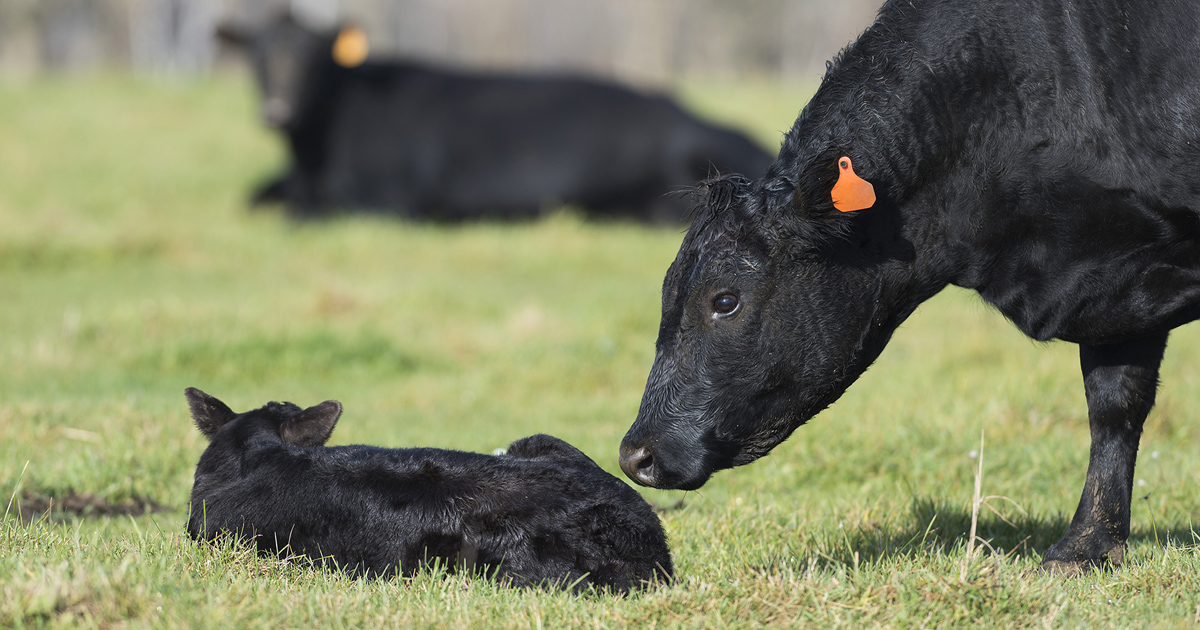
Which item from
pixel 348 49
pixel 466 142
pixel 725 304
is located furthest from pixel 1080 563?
pixel 348 49

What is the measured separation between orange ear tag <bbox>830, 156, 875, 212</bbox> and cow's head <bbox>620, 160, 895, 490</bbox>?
17cm

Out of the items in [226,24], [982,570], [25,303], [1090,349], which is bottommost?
[25,303]

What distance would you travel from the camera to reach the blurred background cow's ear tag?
16.4 m

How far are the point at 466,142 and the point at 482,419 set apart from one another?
9266 mm

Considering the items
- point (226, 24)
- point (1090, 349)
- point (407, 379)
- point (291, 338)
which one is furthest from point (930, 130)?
point (226, 24)

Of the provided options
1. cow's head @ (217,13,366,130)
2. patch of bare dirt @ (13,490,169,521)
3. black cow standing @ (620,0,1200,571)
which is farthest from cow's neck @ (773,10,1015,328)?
cow's head @ (217,13,366,130)

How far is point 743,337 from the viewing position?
384cm

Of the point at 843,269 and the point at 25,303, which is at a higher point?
the point at 843,269

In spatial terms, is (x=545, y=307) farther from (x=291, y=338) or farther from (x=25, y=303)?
(x=25, y=303)

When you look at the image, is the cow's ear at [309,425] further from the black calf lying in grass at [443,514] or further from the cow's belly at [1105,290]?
the cow's belly at [1105,290]

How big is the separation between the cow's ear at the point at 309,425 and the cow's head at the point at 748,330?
1336mm

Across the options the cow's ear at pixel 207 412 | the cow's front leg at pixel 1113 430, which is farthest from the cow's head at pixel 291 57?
the cow's front leg at pixel 1113 430

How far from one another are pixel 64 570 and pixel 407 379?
5.34 metres

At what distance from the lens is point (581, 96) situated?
16.4 meters
